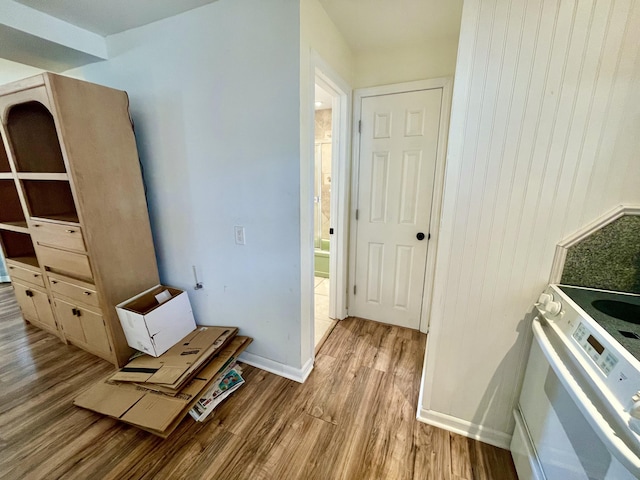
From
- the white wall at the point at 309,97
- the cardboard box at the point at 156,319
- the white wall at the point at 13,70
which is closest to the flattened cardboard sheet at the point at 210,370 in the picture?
the cardboard box at the point at 156,319

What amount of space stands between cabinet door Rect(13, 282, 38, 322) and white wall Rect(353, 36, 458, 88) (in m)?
3.40

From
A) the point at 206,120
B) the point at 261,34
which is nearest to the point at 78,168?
the point at 206,120

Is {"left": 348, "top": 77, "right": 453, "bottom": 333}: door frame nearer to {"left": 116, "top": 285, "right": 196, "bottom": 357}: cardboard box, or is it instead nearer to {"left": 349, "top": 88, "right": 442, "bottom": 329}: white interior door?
{"left": 349, "top": 88, "right": 442, "bottom": 329}: white interior door

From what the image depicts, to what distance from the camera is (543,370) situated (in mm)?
1049

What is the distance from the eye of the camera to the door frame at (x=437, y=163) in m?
1.92

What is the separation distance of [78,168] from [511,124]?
7.66 feet

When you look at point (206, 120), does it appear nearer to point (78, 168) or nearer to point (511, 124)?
point (78, 168)

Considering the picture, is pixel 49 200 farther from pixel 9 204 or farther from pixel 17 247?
pixel 17 247

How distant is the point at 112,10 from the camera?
5.15 ft


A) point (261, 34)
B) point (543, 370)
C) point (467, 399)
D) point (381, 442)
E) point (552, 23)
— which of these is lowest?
point (381, 442)

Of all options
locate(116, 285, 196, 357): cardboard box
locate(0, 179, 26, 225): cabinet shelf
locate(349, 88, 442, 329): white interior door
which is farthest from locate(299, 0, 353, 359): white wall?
locate(0, 179, 26, 225): cabinet shelf

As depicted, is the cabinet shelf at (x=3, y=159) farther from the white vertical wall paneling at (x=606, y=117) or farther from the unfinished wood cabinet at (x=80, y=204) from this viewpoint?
the white vertical wall paneling at (x=606, y=117)

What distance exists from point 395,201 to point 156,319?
2.04m

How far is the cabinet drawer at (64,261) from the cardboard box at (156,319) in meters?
0.35
